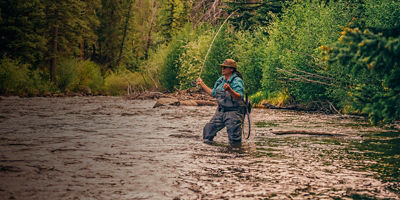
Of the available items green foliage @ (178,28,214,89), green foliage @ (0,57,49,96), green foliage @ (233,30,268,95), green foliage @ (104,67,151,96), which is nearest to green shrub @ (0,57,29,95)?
green foliage @ (0,57,49,96)

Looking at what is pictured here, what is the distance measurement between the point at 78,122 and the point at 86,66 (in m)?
28.3

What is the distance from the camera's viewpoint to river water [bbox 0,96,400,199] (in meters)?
6.35

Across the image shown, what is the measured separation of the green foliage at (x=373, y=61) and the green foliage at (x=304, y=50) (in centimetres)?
1355

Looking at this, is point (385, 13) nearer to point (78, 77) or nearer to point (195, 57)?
point (195, 57)

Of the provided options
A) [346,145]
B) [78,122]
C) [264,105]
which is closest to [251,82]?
[264,105]

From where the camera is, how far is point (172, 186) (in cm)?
668

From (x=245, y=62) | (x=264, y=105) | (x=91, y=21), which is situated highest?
(x=91, y=21)

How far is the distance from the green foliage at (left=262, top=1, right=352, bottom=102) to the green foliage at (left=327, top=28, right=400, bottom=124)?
13551 mm

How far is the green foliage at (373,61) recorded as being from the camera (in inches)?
210

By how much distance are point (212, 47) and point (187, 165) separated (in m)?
28.2

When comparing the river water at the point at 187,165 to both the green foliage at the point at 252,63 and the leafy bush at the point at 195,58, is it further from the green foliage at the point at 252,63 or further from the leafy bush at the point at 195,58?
the leafy bush at the point at 195,58

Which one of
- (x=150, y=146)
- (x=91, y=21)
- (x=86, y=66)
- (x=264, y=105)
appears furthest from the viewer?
(x=91, y=21)

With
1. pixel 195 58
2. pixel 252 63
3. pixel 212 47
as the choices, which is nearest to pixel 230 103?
pixel 252 63

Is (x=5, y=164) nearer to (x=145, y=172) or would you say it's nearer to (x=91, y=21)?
(x=145, y=172)
